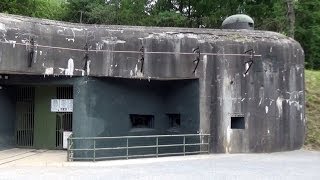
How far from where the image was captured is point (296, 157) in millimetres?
14141

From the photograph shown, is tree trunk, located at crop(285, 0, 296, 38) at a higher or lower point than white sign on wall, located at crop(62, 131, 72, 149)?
higher

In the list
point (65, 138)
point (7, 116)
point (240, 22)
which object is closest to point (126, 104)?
point (65, 138)

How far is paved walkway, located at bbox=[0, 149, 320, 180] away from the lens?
33.9 feet

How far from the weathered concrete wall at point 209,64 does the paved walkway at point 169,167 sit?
3.28 ft

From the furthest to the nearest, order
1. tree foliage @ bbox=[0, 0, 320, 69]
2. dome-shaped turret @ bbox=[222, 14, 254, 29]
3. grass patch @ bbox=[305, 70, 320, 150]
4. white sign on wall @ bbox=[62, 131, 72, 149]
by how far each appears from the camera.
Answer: tree foliage @ bbox=[0, 0, 320, 69]
dome-shaped turret @ bbox=[222, 14, 254, 29]
grass patch @ bbox=[305, 70, 320, 150]
white sign on wall @ bbox=[62, 131, 72, 149]

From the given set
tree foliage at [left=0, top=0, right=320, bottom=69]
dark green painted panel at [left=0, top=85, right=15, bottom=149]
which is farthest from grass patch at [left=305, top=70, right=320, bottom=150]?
dark green painted panel at [left=0, top=85, right=15, bottom=149]

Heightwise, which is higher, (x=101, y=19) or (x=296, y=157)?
(x=101, y=19)

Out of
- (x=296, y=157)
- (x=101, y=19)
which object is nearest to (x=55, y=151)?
(x=296, y=157)

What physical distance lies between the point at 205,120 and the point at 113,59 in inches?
134

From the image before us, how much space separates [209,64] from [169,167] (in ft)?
14.3

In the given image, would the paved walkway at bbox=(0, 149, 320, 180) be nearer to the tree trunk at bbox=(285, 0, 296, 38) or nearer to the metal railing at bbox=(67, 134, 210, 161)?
the metal railing at bbox=(67, 134, 210, 161)

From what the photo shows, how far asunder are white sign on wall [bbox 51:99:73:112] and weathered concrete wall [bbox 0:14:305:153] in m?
1.86

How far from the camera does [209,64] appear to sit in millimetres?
14742

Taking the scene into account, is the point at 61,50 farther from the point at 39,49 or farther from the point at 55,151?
the point at 55,151
